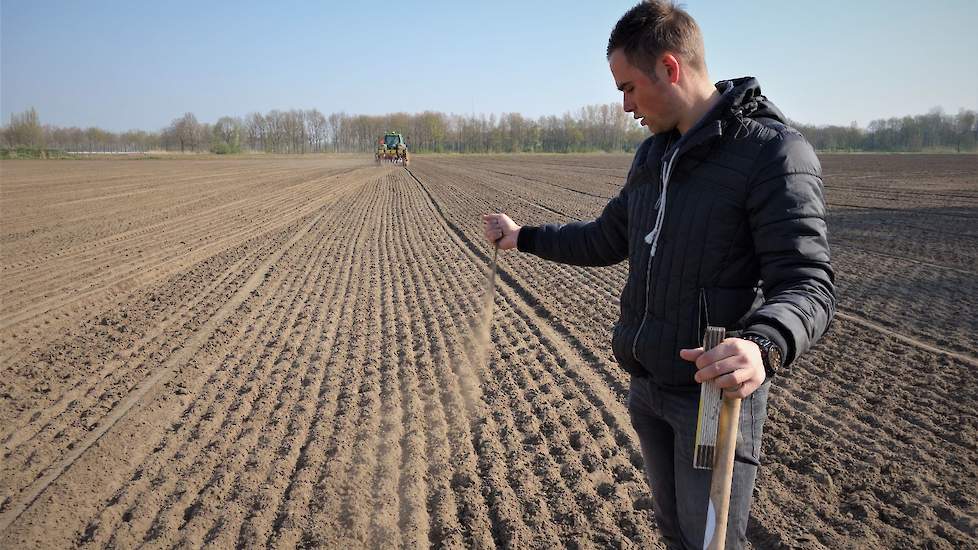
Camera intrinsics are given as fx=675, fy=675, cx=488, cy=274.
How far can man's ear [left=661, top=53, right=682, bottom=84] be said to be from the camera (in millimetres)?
1672

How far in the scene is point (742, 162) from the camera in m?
1.64

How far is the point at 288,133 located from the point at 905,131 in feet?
323

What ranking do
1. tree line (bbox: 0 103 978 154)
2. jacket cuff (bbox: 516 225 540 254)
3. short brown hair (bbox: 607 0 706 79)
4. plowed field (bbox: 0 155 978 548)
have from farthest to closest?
tree line (bbox: 0 103 978 154) < plowed field (bbox: 0 155 978 548) < jacket cuff (bbox: 516 225 540 254) < short brown hair (bbox: 607 0 706 79)

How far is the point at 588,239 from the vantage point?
2381mm

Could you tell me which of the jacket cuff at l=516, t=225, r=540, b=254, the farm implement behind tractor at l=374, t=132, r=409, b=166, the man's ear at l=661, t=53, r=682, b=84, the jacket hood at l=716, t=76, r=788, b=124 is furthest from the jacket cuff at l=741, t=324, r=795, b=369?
the farm implement behind tractor at l=374, t=132, r=409, b=166

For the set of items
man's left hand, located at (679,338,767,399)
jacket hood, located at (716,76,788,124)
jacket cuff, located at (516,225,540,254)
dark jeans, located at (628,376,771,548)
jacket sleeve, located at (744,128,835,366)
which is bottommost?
dark jeans, located at (628,376,771,548)

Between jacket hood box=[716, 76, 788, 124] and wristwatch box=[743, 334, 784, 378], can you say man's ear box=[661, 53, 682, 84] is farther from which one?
wristwatch box=[743, 334, 784, 378]

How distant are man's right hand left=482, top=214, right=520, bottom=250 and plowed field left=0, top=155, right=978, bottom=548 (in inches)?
23.9

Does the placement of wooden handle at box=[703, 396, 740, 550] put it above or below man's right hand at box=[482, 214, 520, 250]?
below

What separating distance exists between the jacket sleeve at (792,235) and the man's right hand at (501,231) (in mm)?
1080

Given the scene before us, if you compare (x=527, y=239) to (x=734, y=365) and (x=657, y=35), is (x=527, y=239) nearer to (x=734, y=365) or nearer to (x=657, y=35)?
(x=657, y=35)

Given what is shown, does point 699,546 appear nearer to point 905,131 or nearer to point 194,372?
point 194,372

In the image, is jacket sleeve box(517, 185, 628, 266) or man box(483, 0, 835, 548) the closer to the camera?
man box(483, 0, 835, 548)

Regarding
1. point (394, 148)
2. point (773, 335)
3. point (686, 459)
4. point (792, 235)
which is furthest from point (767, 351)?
point (394, 148)
